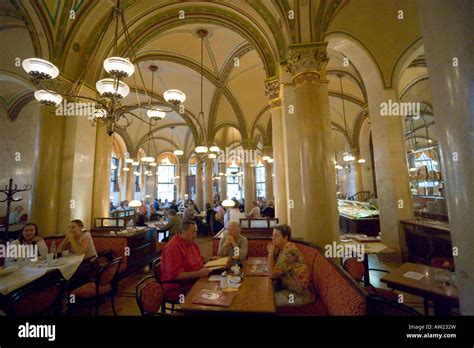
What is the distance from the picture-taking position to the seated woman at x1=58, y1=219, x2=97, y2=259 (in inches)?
130

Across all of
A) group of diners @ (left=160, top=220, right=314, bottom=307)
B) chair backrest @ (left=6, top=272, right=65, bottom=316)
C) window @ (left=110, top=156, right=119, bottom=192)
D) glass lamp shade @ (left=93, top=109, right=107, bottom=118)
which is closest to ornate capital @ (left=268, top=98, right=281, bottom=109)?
group of diners @ (left=160, top=220, right=314, bottom=307)

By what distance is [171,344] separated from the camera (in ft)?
4.66

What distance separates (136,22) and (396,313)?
7.21 meters

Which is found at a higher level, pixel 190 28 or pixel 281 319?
pixel 190 28

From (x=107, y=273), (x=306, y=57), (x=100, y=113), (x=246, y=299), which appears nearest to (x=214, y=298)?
(x=246, y=299)

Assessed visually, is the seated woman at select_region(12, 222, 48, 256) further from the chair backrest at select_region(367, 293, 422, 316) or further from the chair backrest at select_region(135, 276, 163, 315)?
the chair backrest at select_region(367, 293, 422, 316)

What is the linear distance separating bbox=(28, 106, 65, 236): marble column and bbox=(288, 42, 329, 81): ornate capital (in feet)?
16.5

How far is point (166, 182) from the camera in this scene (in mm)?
21281

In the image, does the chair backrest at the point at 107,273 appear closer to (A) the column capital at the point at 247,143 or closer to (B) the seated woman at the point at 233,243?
(B) the seated woman at the point at 233,243

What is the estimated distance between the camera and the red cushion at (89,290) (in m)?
2.64

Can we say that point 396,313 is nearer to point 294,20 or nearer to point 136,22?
point 294,20

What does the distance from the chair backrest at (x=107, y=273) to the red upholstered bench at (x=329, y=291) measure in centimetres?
221

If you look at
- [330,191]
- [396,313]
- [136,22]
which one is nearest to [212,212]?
[330,191]

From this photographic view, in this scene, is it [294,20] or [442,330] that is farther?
[294,20]
